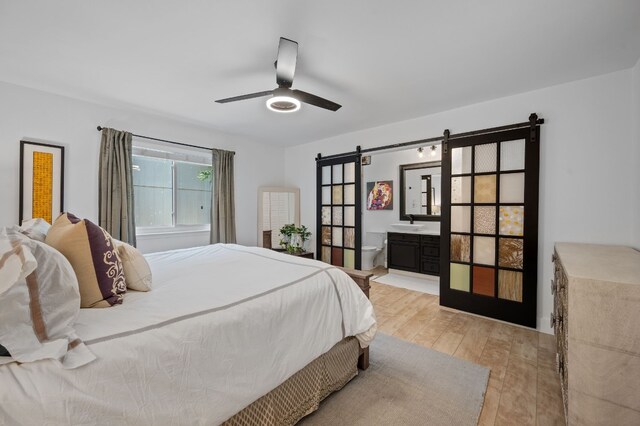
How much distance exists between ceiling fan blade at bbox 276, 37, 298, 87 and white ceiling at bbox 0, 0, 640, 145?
7 cm

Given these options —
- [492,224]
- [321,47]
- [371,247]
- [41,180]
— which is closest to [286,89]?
[321,47]

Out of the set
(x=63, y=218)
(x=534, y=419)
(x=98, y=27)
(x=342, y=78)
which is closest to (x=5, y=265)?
(x=63, y=218)

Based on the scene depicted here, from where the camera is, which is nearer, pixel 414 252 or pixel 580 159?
pixel 580 159

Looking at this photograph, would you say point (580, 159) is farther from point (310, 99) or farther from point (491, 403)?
point (310, 99)

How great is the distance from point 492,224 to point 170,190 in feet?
13.9

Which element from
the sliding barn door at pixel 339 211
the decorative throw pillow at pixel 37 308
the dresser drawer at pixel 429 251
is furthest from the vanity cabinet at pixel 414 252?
the decorative throw pillow at pixel 37 308

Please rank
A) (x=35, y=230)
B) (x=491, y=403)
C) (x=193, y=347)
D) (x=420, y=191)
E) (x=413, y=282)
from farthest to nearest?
(x=420, y=191) → (x=413, y=282) → (x=491, y=403) → (x=35, y=230) → (x=193, y=347)

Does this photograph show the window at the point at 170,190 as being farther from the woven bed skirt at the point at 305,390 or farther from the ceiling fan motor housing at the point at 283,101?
the woven bed skirt at the point at 305,390

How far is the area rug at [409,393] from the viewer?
5.24ft

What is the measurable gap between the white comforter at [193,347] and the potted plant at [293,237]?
271 centimetres

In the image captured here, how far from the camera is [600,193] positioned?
8.05 feet

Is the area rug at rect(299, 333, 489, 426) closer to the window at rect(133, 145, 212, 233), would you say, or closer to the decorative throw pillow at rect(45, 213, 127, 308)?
the decorative throw pillow at rect(45, 213, 127, 308)

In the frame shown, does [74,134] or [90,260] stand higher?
[74,134]

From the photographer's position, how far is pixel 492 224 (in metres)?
2.98
